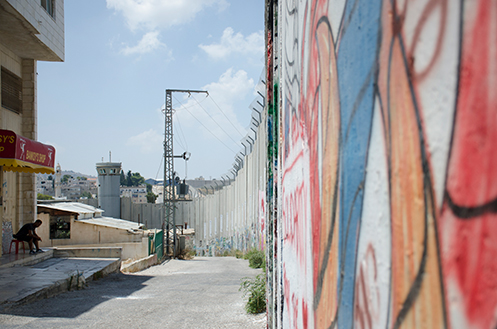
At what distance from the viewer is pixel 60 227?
18.3 meters

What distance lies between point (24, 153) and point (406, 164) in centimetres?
982

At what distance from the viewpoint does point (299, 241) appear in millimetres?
2326

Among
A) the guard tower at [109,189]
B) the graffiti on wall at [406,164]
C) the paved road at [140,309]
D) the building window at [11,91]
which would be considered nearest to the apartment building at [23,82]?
the building window at [11,91]

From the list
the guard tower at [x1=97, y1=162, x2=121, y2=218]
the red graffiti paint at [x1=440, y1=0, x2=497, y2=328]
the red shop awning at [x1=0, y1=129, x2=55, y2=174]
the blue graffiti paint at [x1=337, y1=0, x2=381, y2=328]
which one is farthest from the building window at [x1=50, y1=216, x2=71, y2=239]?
the red graffiti paint at [x1=440, y1=0, x2=497, y2=328]

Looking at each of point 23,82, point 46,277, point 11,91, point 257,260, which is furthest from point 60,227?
point 46,277

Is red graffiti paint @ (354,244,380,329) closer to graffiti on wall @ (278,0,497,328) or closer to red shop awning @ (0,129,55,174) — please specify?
graffiti on wall @ (278,0,497,328)

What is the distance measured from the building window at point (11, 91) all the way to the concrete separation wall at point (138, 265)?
5942 millimetres

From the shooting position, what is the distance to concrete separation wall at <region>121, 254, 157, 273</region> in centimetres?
1284

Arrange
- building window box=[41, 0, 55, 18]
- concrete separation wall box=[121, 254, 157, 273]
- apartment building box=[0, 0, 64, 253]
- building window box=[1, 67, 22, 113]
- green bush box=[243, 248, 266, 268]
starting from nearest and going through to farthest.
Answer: apartment building box=[0, 0, 64, 253], building window box=[1, 67, 22, 113], green bush box=[243, 248, 266, 268], building window box=[41, 0, 55, 18], concrete separation wall box=[121, 254, 157, 273]

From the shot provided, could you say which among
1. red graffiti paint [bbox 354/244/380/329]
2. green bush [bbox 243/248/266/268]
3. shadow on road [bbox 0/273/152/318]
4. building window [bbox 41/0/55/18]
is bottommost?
green bush [bbox 243/248/266/268]

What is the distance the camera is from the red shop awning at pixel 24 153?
27.9ft

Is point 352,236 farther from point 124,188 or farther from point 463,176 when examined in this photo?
point 124,188

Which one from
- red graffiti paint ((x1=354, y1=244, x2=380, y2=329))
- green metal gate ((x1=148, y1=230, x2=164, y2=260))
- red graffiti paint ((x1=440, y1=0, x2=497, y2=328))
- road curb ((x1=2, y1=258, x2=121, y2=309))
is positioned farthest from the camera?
green metal gate ((x1=148, y1=230, x2=164, y2=260))

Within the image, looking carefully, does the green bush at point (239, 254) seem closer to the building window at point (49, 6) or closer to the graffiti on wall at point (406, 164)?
the building window at point (49, 6)
